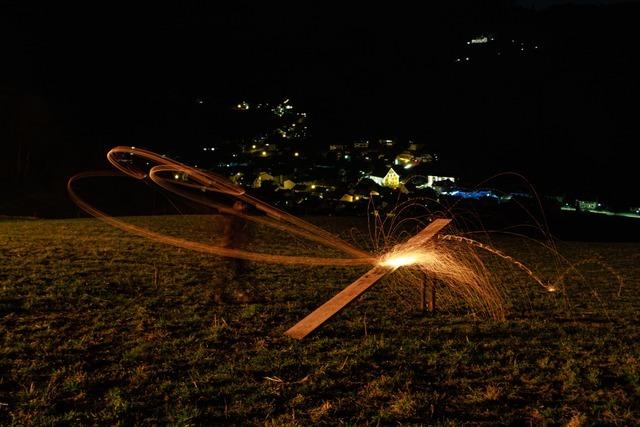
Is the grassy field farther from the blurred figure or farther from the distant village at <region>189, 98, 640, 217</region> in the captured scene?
the distant village at <region>189, 98, 640, 217</region>

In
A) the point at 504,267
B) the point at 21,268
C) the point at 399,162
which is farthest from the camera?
the point at 399,162

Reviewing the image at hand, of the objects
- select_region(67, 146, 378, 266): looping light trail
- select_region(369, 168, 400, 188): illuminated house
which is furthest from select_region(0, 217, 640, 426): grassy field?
select_region(369, 168, 400, 188): illuminated house

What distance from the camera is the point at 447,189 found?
47.6 metres

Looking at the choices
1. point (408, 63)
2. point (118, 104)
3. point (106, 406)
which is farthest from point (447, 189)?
point (408, 63)

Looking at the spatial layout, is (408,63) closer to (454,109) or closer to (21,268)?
(454,109)

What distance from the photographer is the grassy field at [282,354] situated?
15.0 ft

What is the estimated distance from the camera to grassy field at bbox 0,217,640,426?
4559 millimetres

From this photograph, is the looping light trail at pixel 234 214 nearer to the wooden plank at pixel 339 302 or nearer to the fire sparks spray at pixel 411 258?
the fire sparks spray at pixel 411 258

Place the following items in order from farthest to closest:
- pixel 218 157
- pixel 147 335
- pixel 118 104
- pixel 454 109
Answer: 1. pixel 454 109
2. pixel 218 157
3. pixel 118 104
4. pixel 147 335

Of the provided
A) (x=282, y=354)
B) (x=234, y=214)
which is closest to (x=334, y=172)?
(x=234, y=214)

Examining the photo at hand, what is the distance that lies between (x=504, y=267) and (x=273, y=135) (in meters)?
62.4

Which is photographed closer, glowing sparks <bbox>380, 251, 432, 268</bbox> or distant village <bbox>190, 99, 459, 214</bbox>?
glowing sparks <bbox>380, 251, 432, 268</bbox>

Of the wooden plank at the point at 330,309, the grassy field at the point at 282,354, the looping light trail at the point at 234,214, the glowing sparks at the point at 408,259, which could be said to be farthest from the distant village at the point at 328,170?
the wooden plank at the point at 330,309

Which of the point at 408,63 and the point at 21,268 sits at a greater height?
the point at 408,63
